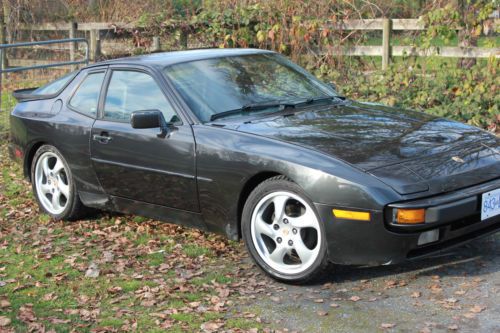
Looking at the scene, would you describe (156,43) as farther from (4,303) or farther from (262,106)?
(4,303)

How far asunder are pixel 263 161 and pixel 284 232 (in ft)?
1.59

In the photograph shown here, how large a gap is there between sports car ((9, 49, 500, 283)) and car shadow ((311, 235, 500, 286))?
29 centimetres

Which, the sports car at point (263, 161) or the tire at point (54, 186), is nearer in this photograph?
the sports car at point (263, 161)

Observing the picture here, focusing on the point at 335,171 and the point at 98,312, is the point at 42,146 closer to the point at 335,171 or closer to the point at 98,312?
the point at 98,312

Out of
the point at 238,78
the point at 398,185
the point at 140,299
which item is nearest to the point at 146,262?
the point at 140,299

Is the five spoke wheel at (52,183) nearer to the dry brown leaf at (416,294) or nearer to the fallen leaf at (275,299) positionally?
the fallen leaf at (275,299)

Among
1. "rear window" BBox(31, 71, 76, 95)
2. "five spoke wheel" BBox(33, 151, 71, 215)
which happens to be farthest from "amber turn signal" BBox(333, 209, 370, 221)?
"rear window" BBox(31, 71, 76, 95)

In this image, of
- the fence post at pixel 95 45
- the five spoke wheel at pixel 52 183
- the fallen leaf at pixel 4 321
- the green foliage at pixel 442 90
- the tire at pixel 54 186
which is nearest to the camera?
the fallen leaf at pixel 4 321

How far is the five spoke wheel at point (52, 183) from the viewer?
280 inches

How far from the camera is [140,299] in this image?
509cm

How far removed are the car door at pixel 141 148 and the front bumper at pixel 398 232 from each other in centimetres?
126

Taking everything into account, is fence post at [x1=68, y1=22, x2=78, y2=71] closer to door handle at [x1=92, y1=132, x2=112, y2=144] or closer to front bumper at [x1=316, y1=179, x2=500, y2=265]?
door handle at [x1=92, y1=132, x2=112, y2=144]

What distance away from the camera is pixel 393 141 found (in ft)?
17.3

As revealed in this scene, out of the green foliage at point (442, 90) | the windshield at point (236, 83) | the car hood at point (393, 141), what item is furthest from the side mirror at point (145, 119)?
the green foliage at point (442, 90)
